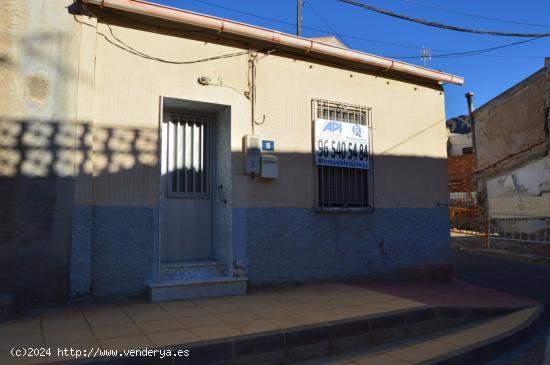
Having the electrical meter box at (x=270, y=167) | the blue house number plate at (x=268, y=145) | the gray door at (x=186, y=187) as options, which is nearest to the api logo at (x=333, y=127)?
the blue house number plate at (x=268, y=145)

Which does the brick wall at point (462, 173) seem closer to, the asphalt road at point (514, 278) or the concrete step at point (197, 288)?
Answer: the asphalt road at point (514, 278)

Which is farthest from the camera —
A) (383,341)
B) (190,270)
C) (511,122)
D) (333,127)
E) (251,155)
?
(511,122)

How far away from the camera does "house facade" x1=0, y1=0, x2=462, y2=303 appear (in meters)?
5.36

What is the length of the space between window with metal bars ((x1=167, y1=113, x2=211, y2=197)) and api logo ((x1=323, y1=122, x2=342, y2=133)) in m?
1.92

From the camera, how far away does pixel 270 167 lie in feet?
22.2

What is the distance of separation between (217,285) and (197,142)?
2.15 meters

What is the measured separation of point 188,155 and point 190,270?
66.0 inches

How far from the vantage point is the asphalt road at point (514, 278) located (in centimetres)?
519

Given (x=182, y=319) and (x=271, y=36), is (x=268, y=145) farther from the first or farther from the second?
(x=182, y=319)

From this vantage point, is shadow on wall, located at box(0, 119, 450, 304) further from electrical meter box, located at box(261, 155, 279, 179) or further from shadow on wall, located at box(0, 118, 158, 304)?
electrical meter box, located at box(261, 155, 279, 179)

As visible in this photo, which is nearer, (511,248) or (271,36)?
(271,36)

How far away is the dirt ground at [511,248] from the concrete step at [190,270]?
902 centimetres

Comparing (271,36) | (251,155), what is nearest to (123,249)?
(251,155)

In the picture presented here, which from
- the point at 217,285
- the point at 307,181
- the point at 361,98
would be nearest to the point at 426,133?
the point at 361,98
